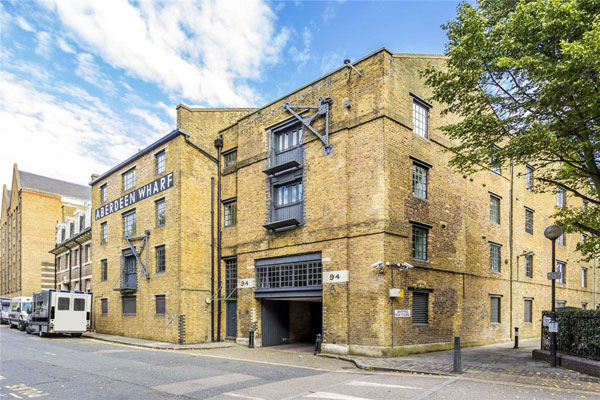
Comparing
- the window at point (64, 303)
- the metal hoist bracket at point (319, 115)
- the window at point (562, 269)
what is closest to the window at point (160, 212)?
the window at point (64, 303)

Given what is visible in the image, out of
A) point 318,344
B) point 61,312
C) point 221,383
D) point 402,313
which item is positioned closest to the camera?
point 221,383

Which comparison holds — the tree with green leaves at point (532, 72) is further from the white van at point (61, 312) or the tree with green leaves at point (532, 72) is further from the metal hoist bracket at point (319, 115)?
the white van at point (61, 312)

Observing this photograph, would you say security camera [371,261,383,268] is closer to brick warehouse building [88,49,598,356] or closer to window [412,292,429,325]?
brick warehouse building [88,49,598,356]

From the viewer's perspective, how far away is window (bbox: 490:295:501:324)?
70.1 ft

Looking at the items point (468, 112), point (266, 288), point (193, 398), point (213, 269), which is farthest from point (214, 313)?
point (468, 112)

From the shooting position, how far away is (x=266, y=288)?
1888 cm

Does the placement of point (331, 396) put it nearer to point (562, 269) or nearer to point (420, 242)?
point (420, 242)

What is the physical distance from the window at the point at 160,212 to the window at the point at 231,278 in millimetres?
4155

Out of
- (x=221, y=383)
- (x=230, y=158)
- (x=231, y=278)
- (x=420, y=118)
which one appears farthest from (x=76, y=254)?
(x=420, y=118)

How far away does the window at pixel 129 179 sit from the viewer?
26.0m

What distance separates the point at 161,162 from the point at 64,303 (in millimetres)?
9990

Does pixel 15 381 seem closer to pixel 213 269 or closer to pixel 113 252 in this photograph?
pixel 213 269

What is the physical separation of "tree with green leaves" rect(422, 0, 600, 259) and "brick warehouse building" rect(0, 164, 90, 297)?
52.4m

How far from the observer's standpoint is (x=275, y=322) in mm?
19719
